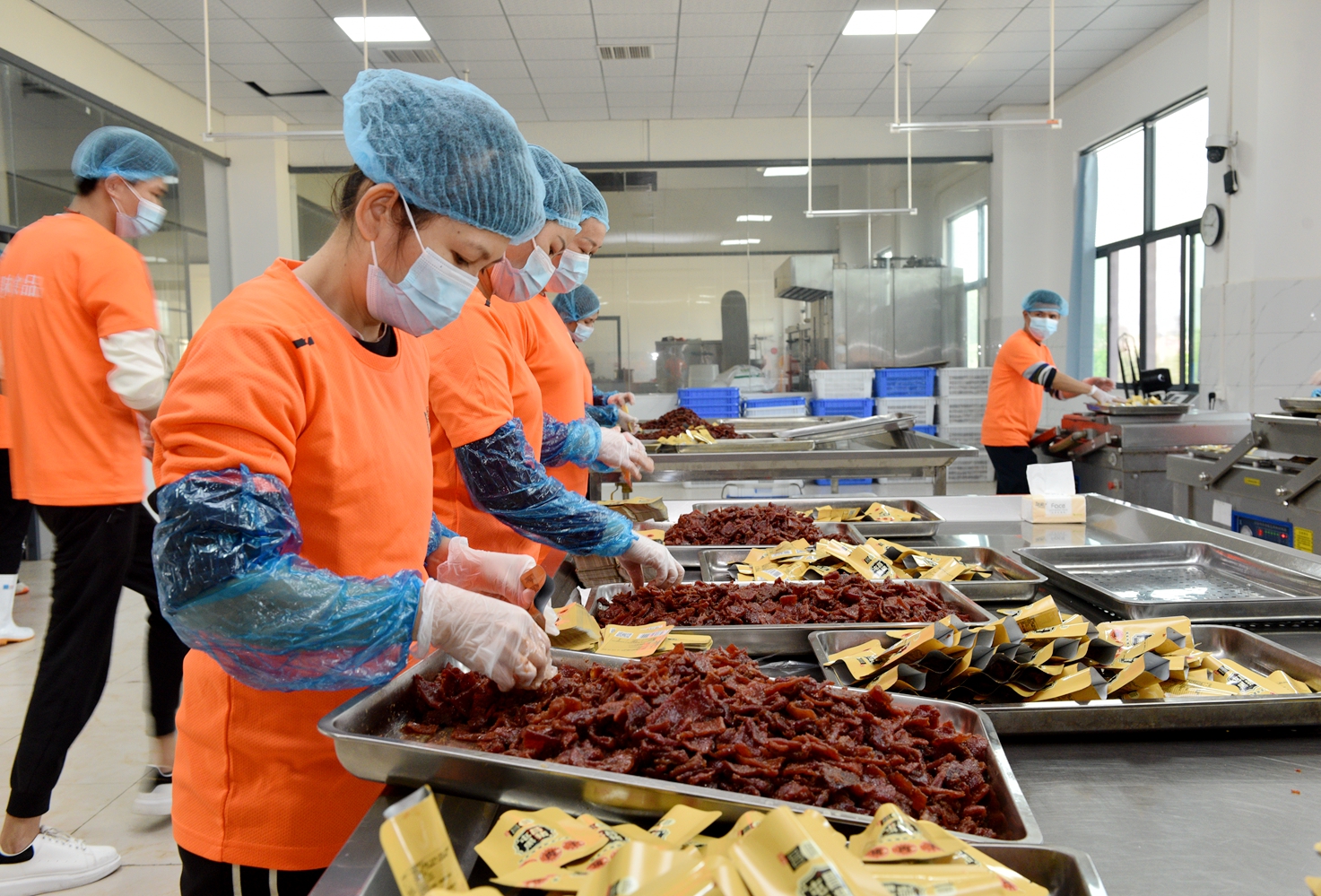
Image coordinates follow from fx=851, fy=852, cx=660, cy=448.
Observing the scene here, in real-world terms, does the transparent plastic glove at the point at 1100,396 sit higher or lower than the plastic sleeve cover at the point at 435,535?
higher

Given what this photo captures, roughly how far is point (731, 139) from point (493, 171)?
868 centimetres

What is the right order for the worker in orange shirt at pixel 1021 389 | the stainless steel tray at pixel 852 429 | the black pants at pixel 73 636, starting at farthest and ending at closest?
1. the worker in orange shirt at pixel 1021 389
2. the stainless steel tray at pixel 852 429
3. the black pants at pixel 73 636

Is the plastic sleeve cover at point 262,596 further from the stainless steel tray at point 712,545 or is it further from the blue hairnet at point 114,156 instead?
the blue hairnet at point 114,156

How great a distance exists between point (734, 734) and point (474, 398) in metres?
0.95

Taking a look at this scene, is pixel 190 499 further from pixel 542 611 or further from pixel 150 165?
pixel 150 165

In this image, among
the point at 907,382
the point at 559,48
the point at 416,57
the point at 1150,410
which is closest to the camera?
the point at 1150,410

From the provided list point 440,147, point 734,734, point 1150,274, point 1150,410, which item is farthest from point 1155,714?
point 1150,274

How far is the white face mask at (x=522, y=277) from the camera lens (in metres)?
1.97

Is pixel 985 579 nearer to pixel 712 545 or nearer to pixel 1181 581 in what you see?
pixel 1181 581

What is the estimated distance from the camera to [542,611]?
1.40 m

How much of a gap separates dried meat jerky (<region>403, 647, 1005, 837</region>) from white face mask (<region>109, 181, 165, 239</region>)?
2199 mm

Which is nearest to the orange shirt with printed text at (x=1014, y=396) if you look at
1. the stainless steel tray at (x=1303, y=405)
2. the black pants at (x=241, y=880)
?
the stainless steel tray at (x=1303, y=405)

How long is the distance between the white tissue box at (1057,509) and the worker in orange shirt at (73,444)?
2642 mm

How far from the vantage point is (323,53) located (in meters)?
7.12
